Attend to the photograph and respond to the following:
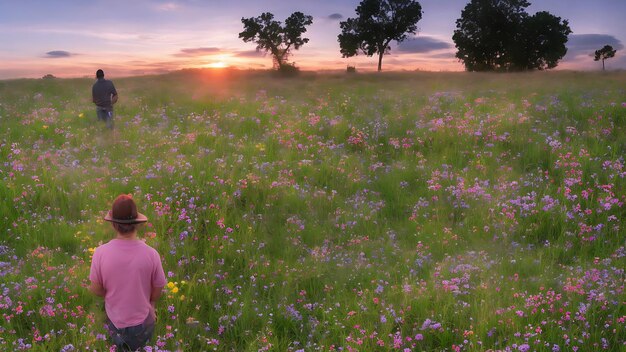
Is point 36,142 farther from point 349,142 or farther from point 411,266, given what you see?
point 411,266

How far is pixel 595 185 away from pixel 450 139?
3.89 metres

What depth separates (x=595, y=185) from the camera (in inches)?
342

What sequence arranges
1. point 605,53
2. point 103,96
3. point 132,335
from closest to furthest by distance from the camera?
point 132,335 → point 103,96 → point 605,53

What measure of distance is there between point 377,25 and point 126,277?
53537 mm

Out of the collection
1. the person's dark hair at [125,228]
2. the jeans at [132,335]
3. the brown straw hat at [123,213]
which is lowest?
the jeans at [132,335]

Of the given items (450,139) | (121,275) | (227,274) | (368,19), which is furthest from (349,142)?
(368,19)

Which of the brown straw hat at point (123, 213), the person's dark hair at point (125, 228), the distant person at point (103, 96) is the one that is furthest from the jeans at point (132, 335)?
the distant person at point (103, 96)

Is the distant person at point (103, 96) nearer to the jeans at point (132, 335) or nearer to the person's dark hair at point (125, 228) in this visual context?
the jeans at point (132, 335)

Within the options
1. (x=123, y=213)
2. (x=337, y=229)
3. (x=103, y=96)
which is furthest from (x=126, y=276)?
(x=103, y=96)

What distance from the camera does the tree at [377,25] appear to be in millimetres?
53322

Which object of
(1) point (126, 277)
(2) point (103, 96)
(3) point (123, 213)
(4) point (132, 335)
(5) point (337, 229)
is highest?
(2) point (103, 96)

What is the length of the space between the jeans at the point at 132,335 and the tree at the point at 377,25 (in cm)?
5210

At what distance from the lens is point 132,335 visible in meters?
4.49

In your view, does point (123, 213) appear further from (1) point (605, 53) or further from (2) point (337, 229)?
(1) point (605, 53)
